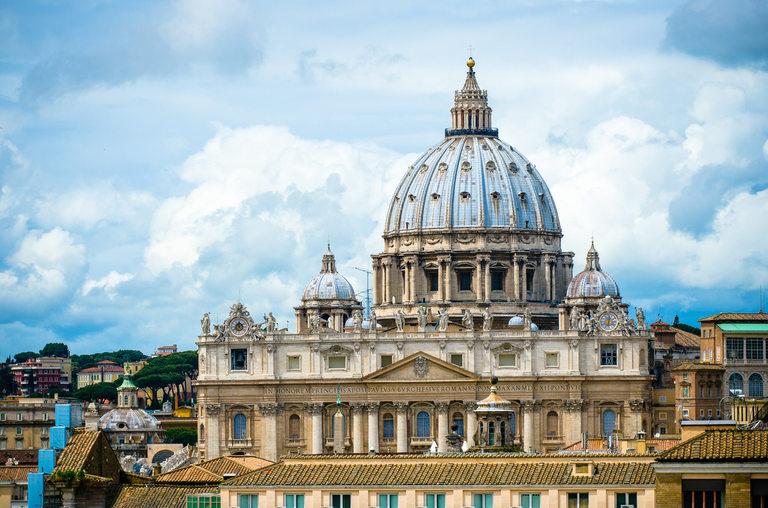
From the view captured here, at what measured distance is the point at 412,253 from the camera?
7402 inches

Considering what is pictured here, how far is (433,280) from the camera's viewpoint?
616 ft

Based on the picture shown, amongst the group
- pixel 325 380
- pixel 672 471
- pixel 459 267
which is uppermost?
pixel 459 267

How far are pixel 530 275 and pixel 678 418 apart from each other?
3091 cm

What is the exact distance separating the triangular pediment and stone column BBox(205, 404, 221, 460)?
12.2 m

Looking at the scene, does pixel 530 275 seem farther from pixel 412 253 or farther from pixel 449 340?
pixel 449 340

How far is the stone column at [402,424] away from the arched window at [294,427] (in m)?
7.33

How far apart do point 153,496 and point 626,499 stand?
1668 cm

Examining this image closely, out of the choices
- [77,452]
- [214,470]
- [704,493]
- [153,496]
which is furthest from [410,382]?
[704,493]

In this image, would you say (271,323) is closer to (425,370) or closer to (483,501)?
(425,370)

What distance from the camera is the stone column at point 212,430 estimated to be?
15975cm

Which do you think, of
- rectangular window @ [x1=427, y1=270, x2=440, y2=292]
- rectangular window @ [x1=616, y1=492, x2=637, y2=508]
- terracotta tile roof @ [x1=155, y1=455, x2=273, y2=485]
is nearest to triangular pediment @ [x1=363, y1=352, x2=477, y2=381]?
rectangular window @ [x1=427, y1=270, x2=440, y2=292]

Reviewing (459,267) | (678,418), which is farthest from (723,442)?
(459,267)

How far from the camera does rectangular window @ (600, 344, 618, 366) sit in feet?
524

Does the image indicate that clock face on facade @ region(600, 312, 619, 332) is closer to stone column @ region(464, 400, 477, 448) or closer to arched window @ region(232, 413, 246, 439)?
stone column @ region(464, 400, 477, 448)
